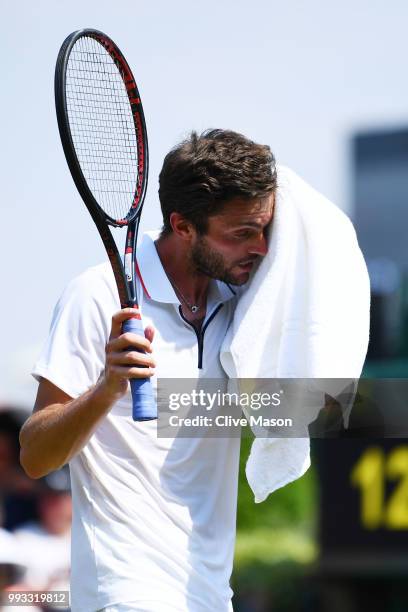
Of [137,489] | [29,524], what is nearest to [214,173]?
[137,489]

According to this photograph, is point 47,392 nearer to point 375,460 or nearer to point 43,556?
point 43,556

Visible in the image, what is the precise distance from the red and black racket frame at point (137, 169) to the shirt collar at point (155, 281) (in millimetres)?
62

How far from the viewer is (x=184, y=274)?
288cm

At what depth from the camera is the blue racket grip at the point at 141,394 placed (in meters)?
2.52


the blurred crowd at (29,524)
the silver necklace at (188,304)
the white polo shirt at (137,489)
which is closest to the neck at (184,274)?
the silver necklace at (188,304)

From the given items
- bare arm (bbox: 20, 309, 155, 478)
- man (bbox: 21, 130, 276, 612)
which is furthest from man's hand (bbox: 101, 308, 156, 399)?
man (bbox: 21, 130, 276, 612)

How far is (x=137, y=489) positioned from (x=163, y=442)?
11cm

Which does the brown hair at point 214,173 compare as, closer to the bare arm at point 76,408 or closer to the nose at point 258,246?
the nose at point 258,246

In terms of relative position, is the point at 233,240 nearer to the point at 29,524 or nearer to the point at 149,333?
the point at 149,333

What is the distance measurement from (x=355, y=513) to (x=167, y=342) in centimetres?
504

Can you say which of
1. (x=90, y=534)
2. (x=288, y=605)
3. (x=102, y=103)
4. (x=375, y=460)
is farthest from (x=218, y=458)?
(x=288, y=605)

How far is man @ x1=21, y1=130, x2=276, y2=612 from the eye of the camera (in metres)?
2.69

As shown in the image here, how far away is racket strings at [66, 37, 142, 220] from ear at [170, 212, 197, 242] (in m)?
0.11

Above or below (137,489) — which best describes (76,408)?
above
